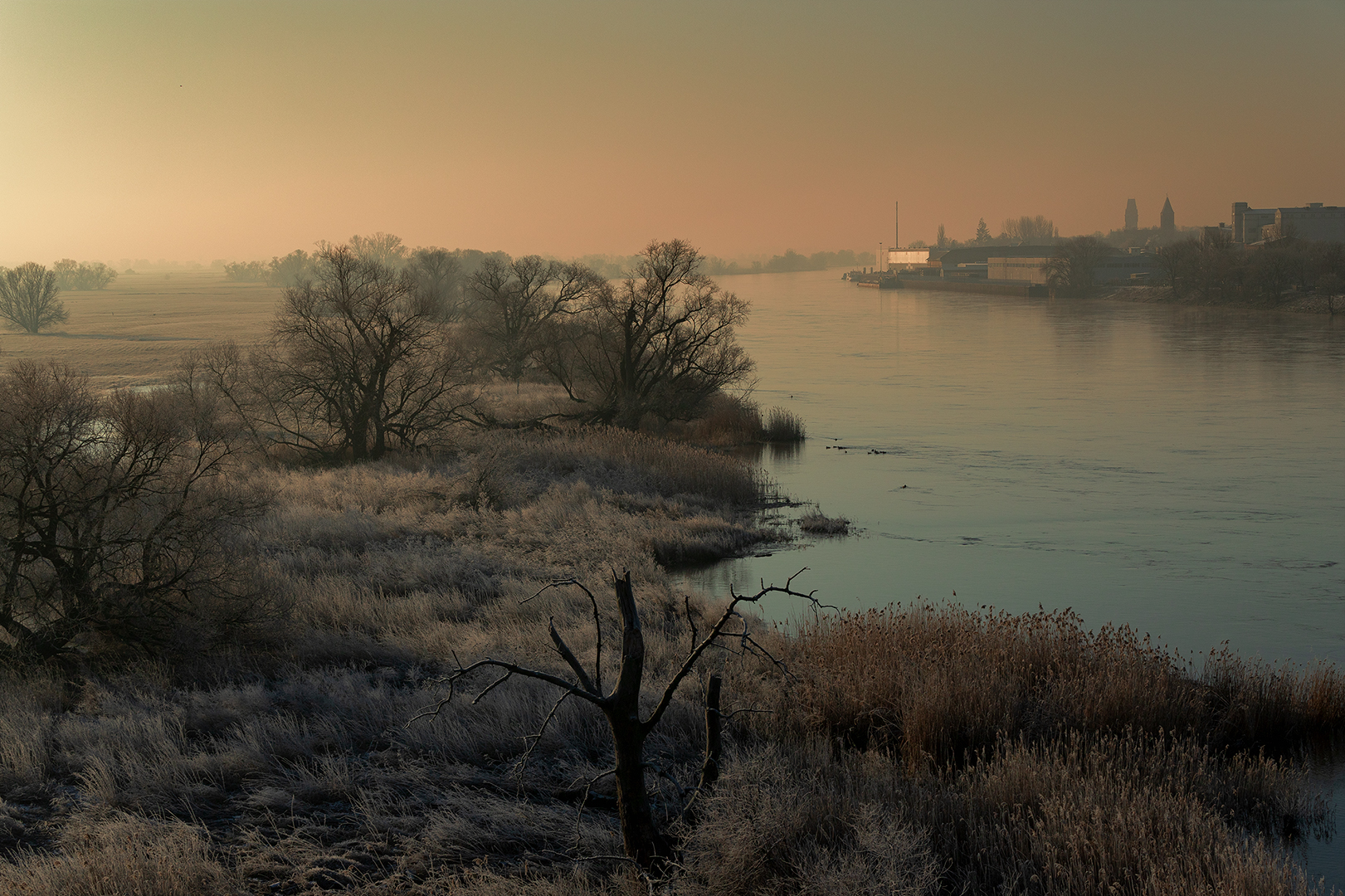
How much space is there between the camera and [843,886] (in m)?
5.67

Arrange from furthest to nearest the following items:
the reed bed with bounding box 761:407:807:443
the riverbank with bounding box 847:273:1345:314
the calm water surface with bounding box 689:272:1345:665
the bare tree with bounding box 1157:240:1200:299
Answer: the bare tree with bounding box 1157:240:1200:299
the riverbank with bounding box 847:273:1345:314
the reed bed with bounding box 761:407:807:443
the calm water surface with bounding box 689:272:1345:665

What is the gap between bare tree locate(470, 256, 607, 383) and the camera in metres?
46.4

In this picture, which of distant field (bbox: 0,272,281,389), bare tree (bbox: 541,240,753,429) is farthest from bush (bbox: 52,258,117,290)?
bare tree (bbox: 541,240,753,429)

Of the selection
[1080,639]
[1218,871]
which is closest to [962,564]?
[1080,639]

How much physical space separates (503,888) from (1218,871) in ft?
15.0

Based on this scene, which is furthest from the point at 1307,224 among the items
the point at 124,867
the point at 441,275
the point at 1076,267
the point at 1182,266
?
the point at 124,867

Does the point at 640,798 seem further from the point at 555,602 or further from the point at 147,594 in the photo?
the point at 555,602

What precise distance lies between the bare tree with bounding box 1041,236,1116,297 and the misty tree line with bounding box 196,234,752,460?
102 m

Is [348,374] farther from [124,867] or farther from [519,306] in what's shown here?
[124,867]

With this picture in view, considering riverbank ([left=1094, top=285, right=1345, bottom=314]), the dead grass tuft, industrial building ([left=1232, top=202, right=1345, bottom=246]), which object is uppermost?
industrial building ([left=1232, top=202, right=1345, bottom=246])

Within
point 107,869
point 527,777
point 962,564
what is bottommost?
point 962,564

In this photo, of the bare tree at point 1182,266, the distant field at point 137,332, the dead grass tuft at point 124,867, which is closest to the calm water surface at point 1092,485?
the dead grass tuft at point 124,867

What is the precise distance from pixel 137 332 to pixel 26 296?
11997 mm

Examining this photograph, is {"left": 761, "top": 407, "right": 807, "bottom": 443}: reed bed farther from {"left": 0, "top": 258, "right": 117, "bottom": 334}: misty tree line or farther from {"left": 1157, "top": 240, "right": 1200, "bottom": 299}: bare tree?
{"left": 1157, "top": 240, "right": 1200, "bottom": 299}: bare tree
